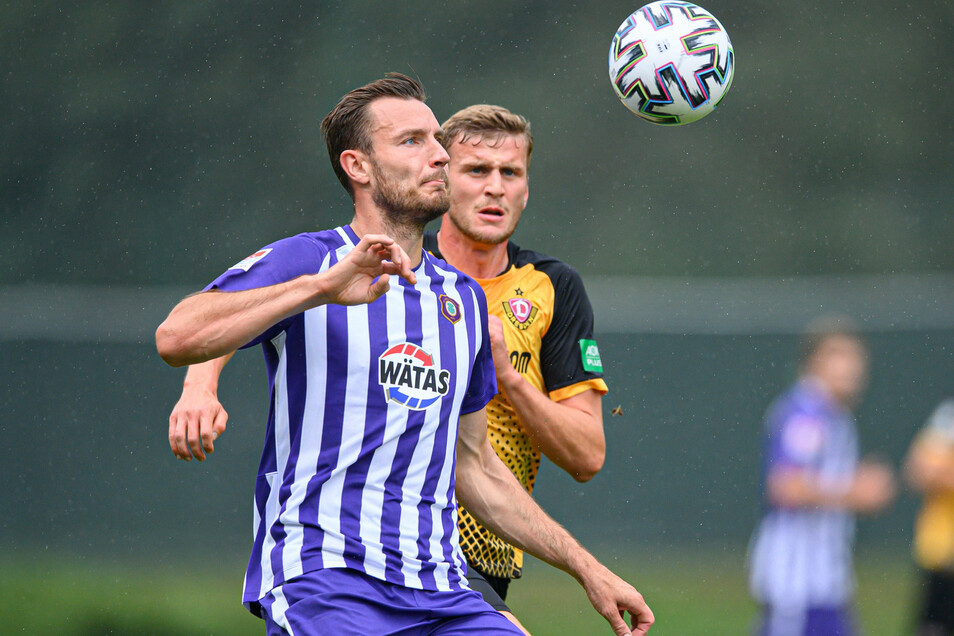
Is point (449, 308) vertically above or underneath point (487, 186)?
underneath

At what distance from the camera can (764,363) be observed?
10461 mm

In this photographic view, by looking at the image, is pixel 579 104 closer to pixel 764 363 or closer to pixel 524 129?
pixel 764 363

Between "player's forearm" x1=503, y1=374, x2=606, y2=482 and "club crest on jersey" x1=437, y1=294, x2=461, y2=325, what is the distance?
0.72 meters

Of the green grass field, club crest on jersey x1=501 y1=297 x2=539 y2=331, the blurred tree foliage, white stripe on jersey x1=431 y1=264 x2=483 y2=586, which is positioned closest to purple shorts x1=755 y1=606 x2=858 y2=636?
the green grass field

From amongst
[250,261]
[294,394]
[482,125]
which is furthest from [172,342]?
[482,125]

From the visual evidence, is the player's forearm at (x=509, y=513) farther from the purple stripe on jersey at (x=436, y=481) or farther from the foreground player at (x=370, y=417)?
the purple stripe on jersey at (x=436, y=481)

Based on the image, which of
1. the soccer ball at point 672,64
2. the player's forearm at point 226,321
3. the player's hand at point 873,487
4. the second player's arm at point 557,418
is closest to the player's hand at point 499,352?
the second player's arm at point 557,418

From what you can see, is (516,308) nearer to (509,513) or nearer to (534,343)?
(534,343)

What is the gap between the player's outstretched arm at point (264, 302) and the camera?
2.60 meters

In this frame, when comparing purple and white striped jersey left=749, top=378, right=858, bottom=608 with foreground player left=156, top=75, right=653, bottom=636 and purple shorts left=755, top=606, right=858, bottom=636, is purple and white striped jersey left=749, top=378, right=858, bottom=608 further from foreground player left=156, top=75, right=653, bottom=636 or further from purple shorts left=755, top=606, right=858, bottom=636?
foreground player left=156, top=75, right=653, bottom=636

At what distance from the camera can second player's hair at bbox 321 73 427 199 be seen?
11.0ft

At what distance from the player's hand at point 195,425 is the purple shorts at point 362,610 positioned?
0.45 metres

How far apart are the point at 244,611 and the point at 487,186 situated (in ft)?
17.4

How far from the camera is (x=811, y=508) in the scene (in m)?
6.81
